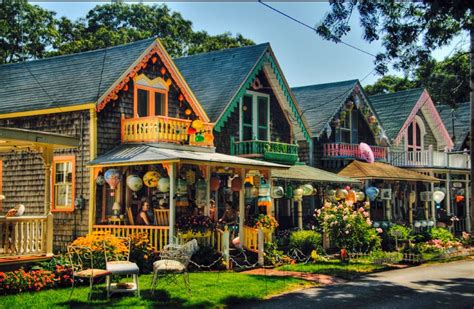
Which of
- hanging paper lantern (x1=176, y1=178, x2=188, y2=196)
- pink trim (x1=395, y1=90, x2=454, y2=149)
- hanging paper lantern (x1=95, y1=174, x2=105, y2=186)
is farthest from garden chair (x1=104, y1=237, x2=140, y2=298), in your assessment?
pink trim (x1=395, y1=90, x2=454, y2=149)

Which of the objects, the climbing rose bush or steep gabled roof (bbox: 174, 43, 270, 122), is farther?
steep gabled roof (bbox: 174, 43, 270, 122)

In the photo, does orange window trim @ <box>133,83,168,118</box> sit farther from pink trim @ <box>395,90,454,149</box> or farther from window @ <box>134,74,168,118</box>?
pink trim @ <box>395,90,454,149</box>

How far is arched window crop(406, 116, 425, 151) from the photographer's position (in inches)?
1499

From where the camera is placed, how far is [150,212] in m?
21.6

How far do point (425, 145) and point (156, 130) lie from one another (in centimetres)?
2191

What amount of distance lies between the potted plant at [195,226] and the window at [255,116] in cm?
822

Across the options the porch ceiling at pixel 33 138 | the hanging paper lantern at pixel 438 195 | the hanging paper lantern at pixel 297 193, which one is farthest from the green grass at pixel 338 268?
the hanging paper lantern at pixel 438 195

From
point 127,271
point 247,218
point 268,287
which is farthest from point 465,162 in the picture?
point 127,271

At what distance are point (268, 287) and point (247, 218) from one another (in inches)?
272

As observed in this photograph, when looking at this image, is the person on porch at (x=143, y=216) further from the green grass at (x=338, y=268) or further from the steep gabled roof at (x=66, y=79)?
the green grass at (x=338, y=268)

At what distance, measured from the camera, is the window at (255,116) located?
27.9m

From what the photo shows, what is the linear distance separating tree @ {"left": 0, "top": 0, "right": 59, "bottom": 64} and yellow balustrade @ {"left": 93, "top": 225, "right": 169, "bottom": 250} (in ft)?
76.2

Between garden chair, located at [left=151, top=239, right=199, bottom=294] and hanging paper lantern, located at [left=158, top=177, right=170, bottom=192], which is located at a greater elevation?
hanging paper lantern, located at [left=158, top=177, right=170, bottom=192]

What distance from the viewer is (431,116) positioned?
3869cm
